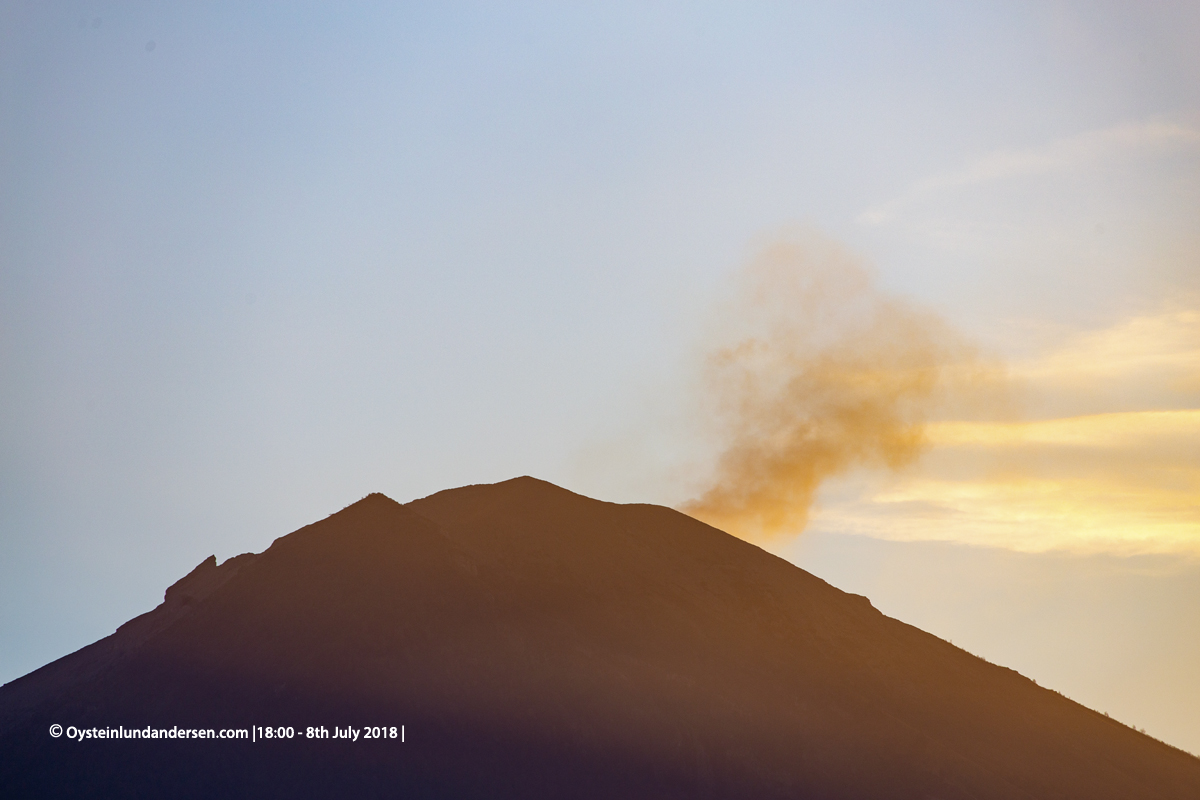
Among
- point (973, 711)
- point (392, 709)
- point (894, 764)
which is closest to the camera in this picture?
point (392, 709)

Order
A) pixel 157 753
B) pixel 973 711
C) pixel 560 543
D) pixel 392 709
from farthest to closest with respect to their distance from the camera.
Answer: pixel 560 543
pixel 973 711
pixel 392 709
pixel 157 753

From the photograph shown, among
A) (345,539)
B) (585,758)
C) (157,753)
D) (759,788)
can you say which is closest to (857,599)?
(759,788)

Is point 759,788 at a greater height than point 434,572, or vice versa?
point 434,572

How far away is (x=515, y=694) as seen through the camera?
58.3 metres

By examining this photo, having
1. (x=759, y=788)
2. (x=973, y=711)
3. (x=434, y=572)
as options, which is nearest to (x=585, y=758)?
(x=759, y=788)

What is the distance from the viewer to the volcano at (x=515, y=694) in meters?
53.5

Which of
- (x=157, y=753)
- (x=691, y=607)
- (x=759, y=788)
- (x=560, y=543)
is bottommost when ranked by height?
(x=759, y=788)

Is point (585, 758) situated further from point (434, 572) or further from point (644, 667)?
point (434, 572)

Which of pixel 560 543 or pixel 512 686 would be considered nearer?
pixel 512 686

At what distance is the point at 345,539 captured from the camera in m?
65.2

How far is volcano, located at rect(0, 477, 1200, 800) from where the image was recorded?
176 feet

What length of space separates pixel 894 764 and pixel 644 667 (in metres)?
14.4

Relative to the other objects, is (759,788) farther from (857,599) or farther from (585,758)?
(857,599)

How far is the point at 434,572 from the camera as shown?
64.6m
